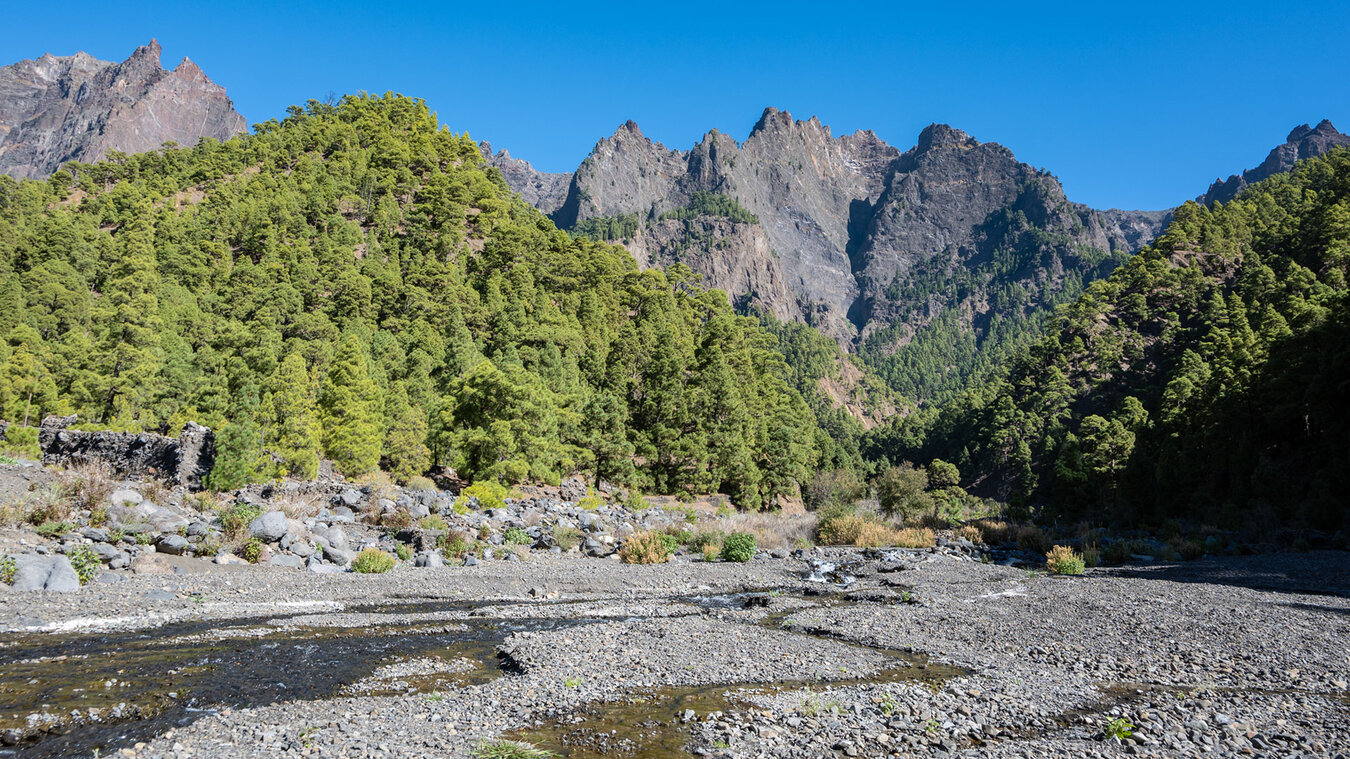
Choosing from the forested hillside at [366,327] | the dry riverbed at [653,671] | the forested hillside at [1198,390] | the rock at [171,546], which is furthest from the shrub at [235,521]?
the forested hillside at [1198,390]

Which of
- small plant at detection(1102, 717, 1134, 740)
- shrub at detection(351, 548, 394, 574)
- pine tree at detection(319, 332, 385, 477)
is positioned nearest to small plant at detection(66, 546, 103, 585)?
shrub at detection(351, 548, 394, 574)

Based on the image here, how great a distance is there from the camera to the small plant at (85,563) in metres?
15.6

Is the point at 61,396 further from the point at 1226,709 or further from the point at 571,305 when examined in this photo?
the point at 1226,709

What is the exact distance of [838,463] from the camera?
101m

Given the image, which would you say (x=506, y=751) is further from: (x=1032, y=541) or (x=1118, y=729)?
(x=1032, y=541)

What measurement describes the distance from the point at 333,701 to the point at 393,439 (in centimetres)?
3704

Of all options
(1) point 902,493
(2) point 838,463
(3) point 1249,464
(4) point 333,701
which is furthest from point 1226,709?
(2) point 838,463

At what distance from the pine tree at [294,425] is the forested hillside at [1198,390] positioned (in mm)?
49787

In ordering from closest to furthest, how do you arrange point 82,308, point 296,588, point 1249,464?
point 296,588, point 1249,464, point 82,308

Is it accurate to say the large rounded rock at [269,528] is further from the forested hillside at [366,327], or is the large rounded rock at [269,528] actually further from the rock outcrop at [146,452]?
the rock outcrop at [146,452]

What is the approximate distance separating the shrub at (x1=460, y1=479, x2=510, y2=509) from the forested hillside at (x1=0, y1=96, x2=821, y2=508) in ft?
6.25

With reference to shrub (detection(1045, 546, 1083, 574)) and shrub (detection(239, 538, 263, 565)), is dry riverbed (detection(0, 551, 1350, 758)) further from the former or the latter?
shrub (detection(1045, 546, 1083, 574))

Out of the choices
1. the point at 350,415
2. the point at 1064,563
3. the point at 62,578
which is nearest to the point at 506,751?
the point at 62,578

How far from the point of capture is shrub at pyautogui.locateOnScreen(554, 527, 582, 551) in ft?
96.4
